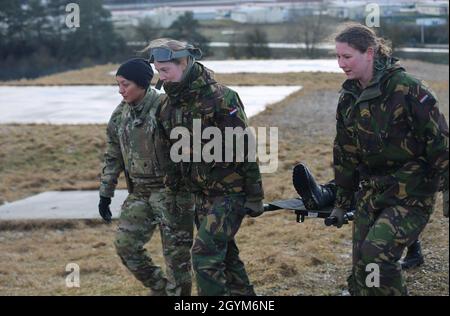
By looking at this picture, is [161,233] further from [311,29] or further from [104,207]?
[311,29]

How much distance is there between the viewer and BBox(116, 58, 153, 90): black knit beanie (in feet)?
16.9

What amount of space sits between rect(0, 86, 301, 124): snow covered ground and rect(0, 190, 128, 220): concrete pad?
486 cm

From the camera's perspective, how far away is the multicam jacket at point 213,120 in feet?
15.1

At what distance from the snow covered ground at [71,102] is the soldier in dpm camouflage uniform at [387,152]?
1096cm

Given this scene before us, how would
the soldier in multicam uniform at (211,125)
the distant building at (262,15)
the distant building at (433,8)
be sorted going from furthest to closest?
the distant building at (262,15)
the distant building at (433,8)
the soldier in multicam uniform at (211,125)

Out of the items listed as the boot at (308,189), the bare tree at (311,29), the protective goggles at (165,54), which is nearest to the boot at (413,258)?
the boot at (308,189)

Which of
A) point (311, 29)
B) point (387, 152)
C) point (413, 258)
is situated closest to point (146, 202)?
point (387, 152)

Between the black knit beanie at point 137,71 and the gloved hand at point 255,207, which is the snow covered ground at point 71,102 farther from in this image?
the gloved hand at point 255,207

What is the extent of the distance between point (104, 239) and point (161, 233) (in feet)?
9.78

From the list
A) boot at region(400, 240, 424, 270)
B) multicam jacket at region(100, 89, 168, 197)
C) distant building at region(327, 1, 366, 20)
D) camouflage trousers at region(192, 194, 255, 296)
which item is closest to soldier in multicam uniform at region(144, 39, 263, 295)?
camouflage trousers at region(192, 194, 255, 296)

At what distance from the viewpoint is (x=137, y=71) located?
5.15m

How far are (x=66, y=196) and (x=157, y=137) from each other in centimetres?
526

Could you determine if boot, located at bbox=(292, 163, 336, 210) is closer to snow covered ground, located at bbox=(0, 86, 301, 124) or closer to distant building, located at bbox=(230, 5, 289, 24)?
snow covered ground, located at bbox=(0, 86, 301, 124)

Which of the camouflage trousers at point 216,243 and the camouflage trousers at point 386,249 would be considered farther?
the camouflage trousers at point 216,243
